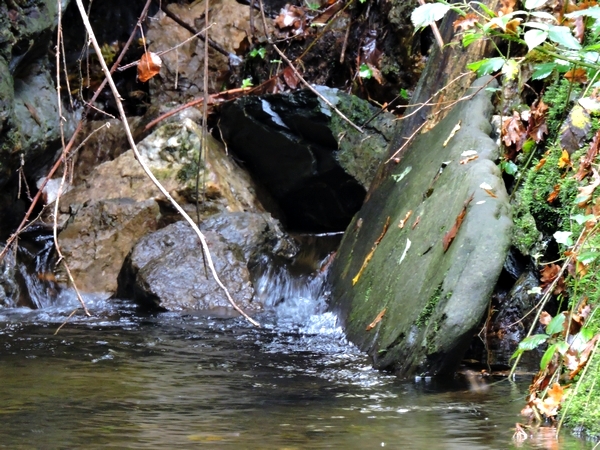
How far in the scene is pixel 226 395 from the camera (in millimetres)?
3100

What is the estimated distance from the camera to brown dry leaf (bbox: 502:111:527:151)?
4211 mm

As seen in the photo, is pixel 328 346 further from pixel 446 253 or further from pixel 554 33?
pixel 554 33

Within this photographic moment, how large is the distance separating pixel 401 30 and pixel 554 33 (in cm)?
592

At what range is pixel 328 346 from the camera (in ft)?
13.9

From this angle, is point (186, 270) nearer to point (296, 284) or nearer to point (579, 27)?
point (296, 284)

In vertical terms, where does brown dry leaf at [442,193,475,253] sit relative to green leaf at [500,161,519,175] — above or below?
below

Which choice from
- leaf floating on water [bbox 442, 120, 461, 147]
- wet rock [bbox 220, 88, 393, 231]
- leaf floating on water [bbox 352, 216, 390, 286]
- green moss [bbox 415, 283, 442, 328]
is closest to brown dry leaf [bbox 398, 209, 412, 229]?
leaf floating on water [bbox 352, 216, 390, 286]

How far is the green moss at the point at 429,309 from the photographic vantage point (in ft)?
10.8

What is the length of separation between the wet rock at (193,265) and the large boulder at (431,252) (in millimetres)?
925

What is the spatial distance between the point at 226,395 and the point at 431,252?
1.30 m

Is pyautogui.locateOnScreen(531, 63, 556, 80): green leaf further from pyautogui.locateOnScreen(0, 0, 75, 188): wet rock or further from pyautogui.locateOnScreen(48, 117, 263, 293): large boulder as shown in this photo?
pyautogui.locateOnScreen(48, 117, 263, 293): large boulder

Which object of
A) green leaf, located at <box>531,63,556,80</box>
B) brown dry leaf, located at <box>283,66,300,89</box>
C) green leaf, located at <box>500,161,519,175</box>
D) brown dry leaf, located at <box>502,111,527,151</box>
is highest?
brown dry leaf, located at <box>283,66,300,89</box>

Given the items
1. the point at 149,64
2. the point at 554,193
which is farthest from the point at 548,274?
the point at 149,64

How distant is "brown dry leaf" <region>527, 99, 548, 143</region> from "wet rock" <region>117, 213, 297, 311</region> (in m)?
2.53
